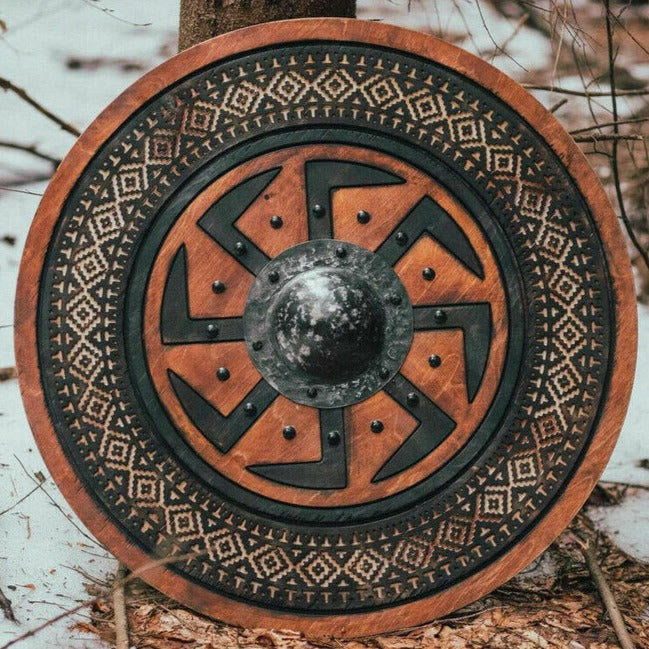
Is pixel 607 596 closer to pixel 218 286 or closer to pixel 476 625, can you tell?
pixel 476 625

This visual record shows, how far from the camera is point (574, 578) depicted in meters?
2.66

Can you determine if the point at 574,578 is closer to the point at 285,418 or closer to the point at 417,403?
the point at 417,403

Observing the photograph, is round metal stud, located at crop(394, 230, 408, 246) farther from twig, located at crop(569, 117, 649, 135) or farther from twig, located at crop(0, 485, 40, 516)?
twig, located at crop(0, 485, 40, 516)

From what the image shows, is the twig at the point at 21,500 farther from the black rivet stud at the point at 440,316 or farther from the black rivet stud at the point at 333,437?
the black rivet stud at the point at 440,316

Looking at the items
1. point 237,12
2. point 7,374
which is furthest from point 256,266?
point 7,374

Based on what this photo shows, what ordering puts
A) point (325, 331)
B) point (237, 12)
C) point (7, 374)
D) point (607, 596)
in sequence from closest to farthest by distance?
point (325, 331)
point (607, 596)
point (237, 12)
point (7, 374)

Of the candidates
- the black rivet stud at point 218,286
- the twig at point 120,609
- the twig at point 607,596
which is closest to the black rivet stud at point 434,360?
the black rivet stud at point 218,286

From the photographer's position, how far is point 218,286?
2.38 meters

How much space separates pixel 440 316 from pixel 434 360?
0.31 ft

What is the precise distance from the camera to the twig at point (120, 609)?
7.52 ft

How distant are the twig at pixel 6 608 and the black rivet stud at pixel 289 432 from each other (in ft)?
2.27

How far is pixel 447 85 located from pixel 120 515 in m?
1.15

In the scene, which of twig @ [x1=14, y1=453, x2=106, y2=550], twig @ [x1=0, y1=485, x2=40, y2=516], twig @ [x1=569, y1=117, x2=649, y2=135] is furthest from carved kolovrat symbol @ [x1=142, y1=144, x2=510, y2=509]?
twig @ [x1=569, y1=117, x2=649, y2=135]

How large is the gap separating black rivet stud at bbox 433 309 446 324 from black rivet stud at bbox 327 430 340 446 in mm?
327
